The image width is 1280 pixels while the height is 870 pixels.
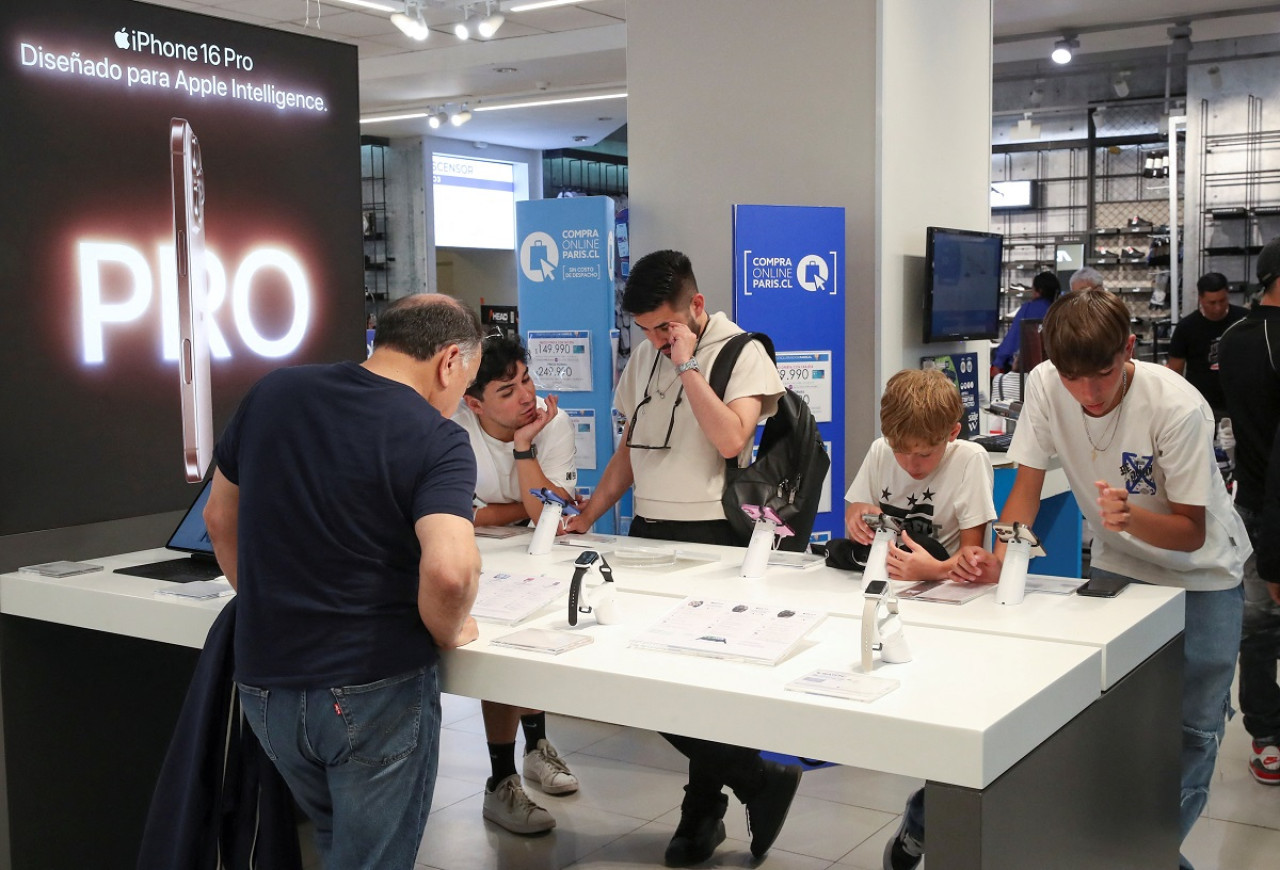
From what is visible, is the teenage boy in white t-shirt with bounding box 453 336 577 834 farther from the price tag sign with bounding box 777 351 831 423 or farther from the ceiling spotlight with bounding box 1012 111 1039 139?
the ceiling spotlight with bounding box 1012 111 1039 139

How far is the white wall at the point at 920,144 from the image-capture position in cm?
501

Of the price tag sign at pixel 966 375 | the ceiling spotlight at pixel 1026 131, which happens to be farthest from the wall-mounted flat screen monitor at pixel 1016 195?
the price tag sign at pixel 966 375

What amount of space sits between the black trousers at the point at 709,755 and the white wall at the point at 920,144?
1973 mm

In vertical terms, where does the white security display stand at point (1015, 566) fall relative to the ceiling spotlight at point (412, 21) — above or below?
below

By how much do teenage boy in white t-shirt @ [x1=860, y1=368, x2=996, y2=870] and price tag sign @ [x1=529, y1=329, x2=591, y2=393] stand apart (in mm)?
2758

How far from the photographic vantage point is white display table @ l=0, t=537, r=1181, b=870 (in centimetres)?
176

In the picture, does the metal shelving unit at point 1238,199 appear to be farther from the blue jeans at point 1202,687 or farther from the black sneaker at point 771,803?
the black sneaker at point 771,803

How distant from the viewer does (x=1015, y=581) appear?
2455mm

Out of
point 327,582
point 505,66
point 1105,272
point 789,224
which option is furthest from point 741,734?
point 1105,272

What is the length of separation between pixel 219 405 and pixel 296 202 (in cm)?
68

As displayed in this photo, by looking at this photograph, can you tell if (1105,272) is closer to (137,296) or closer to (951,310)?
(951,310)

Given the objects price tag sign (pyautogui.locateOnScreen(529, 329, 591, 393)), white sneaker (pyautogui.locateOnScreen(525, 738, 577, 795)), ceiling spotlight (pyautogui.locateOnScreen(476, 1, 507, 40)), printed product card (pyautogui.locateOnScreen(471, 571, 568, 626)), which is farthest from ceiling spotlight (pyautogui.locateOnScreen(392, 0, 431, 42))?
printed product card (pyautogui.locateOnScreen(471, 571, 568, 626))

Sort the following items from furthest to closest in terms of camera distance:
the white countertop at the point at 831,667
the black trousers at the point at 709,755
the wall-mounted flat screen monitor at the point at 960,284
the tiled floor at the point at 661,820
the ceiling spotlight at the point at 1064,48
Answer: the ceiling spotlight at the point at 1064,48 < the wall-mounted flat screen monitor at the point at 960,284 < the tiled floor at the point at 661,820 < the black trousers at the point at 709,755 < the white countertop at the point at 831,667

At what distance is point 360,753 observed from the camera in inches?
81.8
